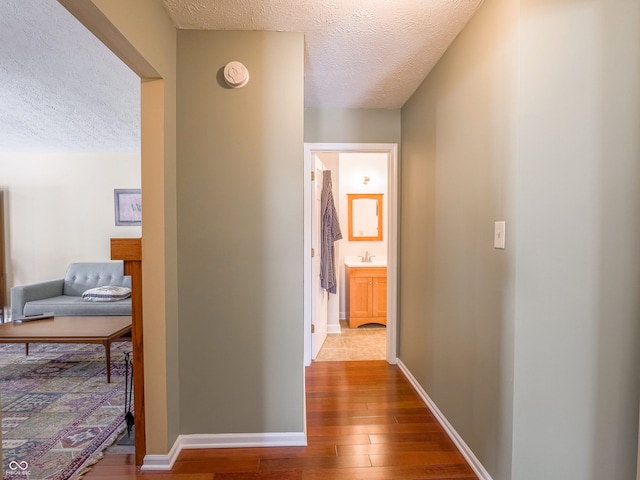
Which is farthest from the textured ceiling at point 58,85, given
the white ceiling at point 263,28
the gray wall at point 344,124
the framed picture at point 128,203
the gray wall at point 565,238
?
the gray wall at point 565,238

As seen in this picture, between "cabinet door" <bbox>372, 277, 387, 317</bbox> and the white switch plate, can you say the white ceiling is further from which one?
"cabinet door" <bbox>372, 277, 387, 317</bbox>

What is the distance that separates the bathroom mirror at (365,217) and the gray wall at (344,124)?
1.62 meters

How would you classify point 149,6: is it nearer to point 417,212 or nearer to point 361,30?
point 361,30

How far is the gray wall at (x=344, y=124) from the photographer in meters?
2.97

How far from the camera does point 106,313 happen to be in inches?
148

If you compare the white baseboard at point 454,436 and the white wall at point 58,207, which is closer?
the white baseboard at point 454,436

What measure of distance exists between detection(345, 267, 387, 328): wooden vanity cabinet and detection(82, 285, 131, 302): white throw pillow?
8.98ft

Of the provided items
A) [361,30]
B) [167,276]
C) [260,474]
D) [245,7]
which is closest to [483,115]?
[361,30]

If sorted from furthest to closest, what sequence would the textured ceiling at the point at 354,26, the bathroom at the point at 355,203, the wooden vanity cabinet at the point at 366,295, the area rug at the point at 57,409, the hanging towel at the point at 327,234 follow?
the bathroom at the point at 355,203 → the wooden vanity cabinet at the point at 366,295 → the hanging towel at the point at 327,234 → the area rug at the point at 57,409 → the textured ceiling at the point at 354,26

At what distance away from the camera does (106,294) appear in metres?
3.90

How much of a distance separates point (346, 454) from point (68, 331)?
239 centimetres

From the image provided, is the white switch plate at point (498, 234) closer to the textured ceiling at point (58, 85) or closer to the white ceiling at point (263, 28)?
the white ceiling at point (263, 28)

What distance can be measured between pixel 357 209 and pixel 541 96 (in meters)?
3.28

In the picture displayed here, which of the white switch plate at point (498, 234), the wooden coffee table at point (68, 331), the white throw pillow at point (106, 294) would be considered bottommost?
the wooden coffee table at point (68, 331)
